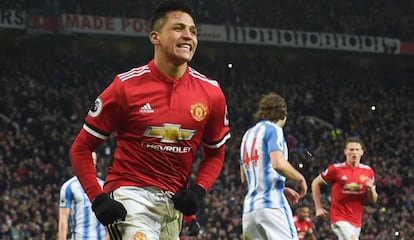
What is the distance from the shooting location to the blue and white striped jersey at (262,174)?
809 centimetres

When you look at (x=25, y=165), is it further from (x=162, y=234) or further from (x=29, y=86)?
(x=162, y=234)

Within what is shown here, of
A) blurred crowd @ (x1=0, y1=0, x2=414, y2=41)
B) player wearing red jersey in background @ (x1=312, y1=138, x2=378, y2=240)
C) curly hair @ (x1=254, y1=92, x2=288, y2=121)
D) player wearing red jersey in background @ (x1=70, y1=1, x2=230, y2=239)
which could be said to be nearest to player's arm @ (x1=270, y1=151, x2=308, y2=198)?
curly hair @ (x1=254, y1=92, x2=288, y2=121)

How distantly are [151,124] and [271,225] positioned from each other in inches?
130

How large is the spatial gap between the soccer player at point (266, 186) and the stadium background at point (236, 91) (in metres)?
12.5

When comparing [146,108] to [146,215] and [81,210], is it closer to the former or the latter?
[146,215]

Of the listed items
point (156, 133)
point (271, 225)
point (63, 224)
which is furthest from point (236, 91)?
point (156, 133)

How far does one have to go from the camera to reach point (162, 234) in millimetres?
5066

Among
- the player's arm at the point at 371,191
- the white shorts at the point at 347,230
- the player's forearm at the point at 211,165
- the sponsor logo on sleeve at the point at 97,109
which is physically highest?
the sponsor logo on sleeve at the point at 97,109

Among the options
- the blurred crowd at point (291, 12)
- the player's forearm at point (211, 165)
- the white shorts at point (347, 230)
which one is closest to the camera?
the player's forearm at point (211, 165)

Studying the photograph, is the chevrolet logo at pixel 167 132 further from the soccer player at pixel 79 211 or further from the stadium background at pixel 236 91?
the stadium background at pixel 236 91

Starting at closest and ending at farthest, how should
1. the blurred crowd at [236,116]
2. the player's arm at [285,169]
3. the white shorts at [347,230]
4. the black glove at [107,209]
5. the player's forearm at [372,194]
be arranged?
the black glove at [107,209], the player's arm at [285,169], the player's forearm at [372,194], the white shorts at [347,230], the blurred crowd at [236,116]

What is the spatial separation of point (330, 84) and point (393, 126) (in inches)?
177

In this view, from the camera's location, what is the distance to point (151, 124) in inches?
197

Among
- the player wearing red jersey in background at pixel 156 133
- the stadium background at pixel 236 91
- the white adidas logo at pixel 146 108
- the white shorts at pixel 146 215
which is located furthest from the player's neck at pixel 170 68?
the stadium background at pixel 236 91
